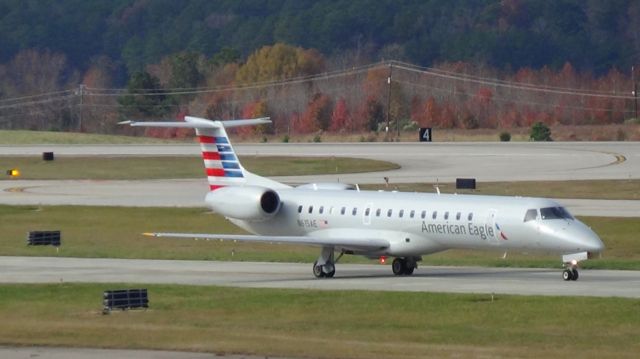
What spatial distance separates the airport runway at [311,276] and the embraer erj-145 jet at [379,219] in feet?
2.63

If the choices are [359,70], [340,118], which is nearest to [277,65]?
[359,70]

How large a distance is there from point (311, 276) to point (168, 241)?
43.0ft

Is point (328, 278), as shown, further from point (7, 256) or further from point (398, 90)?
point (398, 90)

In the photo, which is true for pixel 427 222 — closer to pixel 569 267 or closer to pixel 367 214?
pixel 367 214

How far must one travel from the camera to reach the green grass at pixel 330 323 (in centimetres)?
2330

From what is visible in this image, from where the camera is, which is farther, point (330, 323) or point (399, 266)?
point (399, 266)

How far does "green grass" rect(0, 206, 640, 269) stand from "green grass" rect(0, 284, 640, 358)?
938 cm

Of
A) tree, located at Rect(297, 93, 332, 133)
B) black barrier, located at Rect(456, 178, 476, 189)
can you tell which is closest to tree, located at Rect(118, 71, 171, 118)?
tree, located at Rect(297, 93, 332, 133)

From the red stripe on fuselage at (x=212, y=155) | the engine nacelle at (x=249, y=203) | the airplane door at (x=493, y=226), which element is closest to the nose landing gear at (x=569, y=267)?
the airplane door at (x=493, y=226)

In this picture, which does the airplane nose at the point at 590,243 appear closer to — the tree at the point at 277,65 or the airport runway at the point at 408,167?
the airport runway at the point at 408,167

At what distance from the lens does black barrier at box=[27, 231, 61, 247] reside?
4638 centimetres

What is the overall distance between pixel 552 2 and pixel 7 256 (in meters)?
153

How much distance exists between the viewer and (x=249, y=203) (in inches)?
1483

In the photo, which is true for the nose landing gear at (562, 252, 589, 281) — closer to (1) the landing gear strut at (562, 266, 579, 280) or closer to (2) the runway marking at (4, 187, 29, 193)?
(1) the landing gear strut at (562, 266, 579, 280)
